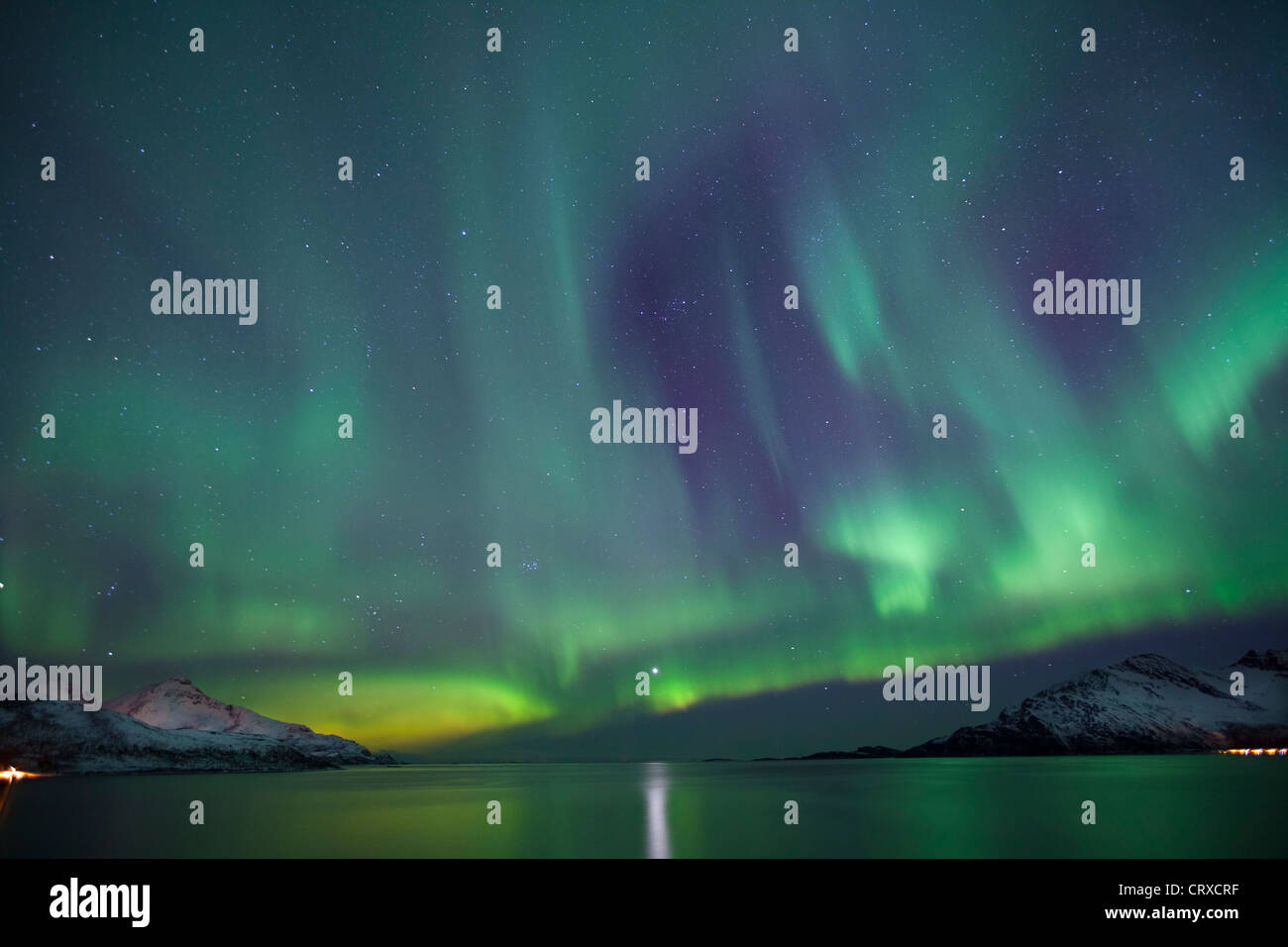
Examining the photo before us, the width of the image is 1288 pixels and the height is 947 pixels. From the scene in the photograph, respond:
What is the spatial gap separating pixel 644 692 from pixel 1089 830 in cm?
2931
